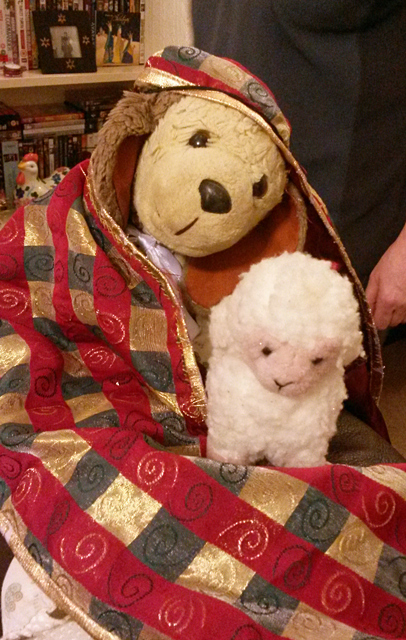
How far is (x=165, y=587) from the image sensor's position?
0.59 m

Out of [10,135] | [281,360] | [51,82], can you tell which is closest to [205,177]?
[281,360]

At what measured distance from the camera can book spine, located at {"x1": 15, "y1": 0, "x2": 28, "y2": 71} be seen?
5.67 feet

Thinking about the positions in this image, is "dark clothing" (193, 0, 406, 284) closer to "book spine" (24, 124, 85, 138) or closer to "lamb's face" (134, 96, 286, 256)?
"lamb's face" (134, 96, 286, 256)

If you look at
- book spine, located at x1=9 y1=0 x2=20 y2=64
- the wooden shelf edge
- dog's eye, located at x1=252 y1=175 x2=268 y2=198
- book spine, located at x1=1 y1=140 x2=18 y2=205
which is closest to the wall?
the wooden shelf edge

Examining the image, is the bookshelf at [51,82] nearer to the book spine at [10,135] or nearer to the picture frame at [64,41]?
the picture frame at [64,41]

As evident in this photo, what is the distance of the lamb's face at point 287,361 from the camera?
0.63 metres

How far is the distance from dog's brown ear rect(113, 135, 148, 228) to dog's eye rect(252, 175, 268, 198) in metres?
0.18

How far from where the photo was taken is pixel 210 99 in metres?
0.78

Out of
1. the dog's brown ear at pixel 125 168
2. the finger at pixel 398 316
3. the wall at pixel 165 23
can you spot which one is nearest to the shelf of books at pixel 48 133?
the wall at pixel 165 23

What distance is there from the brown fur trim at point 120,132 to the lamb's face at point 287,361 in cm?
30

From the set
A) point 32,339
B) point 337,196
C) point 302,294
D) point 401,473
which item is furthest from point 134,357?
point 337,196

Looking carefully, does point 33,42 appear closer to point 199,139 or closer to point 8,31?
point 8,31

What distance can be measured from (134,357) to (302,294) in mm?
277

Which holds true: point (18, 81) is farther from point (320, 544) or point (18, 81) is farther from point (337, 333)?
point (320, 544)
